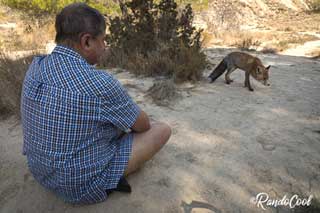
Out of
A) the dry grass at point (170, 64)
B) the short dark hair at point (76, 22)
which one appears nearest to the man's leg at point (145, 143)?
the short dark hair at point (76, 22)

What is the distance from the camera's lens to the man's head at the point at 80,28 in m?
1.51

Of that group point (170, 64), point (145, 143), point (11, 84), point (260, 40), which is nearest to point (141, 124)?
point (145, 143)

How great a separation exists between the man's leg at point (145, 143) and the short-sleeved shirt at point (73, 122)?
188 mm

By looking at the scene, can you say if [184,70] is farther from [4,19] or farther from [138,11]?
[4,19]

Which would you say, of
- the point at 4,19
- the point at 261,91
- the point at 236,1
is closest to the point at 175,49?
the point at 261,91

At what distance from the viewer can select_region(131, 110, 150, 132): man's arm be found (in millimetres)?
1865

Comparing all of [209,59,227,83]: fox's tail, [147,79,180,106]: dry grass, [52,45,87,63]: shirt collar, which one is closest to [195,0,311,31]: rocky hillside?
[209,59,227,83]: fox's tail

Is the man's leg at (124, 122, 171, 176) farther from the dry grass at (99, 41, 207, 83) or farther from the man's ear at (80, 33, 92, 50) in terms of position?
the dry grass at (99, 41, 207, 83)

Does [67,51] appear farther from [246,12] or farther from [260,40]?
[246,12]

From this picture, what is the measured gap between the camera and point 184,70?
458 cm

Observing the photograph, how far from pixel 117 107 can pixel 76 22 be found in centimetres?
58

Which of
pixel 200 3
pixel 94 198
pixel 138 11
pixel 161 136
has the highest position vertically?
pixel 200 3

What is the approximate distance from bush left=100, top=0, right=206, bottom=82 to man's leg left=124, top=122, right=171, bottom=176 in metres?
2.57

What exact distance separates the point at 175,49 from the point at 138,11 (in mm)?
1426
